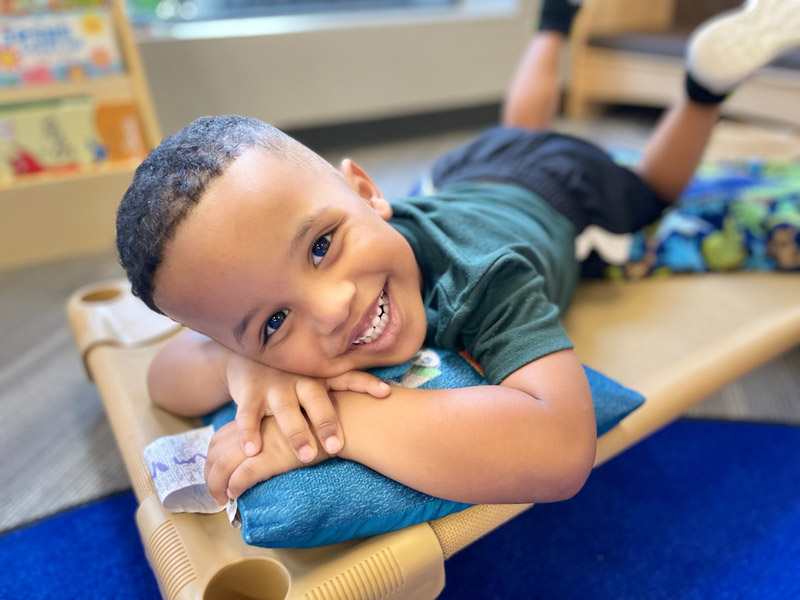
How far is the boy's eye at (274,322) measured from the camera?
0.52m

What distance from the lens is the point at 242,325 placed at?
1.70ft

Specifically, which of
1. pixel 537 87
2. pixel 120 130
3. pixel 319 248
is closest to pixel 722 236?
pixel 537 87

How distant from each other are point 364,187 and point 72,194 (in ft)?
3.90

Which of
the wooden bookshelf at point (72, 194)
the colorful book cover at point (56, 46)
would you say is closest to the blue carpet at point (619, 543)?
the wooden bookshelf at point (72, 194)

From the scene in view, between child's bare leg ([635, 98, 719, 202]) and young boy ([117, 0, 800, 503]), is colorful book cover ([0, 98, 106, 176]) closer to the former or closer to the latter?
young boy ([117, 0, 800, 503])

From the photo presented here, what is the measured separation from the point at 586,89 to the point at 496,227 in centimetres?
215

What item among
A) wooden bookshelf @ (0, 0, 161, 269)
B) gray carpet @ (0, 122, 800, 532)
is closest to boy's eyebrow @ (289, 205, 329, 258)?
gray carpet @ (0, 122, 800, 532)

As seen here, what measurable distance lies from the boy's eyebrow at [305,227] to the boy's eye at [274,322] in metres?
0.06

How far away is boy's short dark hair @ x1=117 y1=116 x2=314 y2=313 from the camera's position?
1.60ft

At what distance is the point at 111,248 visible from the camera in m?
1.61

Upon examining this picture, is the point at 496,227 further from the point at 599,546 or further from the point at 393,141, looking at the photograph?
the point at 393,141

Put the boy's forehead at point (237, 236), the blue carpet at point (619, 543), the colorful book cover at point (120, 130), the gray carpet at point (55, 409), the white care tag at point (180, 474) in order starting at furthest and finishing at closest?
1. the colorful book cover at point (120, 130)
2. the gray carpet at point (55, 409)
3. the blue carpet at point (619, 543)
4. the white care tag at point (180, 474)
5. the boy's forehead at point (237, 236)

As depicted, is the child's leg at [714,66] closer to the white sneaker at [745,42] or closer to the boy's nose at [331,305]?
the white sneaker at [745,42]

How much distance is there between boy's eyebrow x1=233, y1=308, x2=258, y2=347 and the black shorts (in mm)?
526
